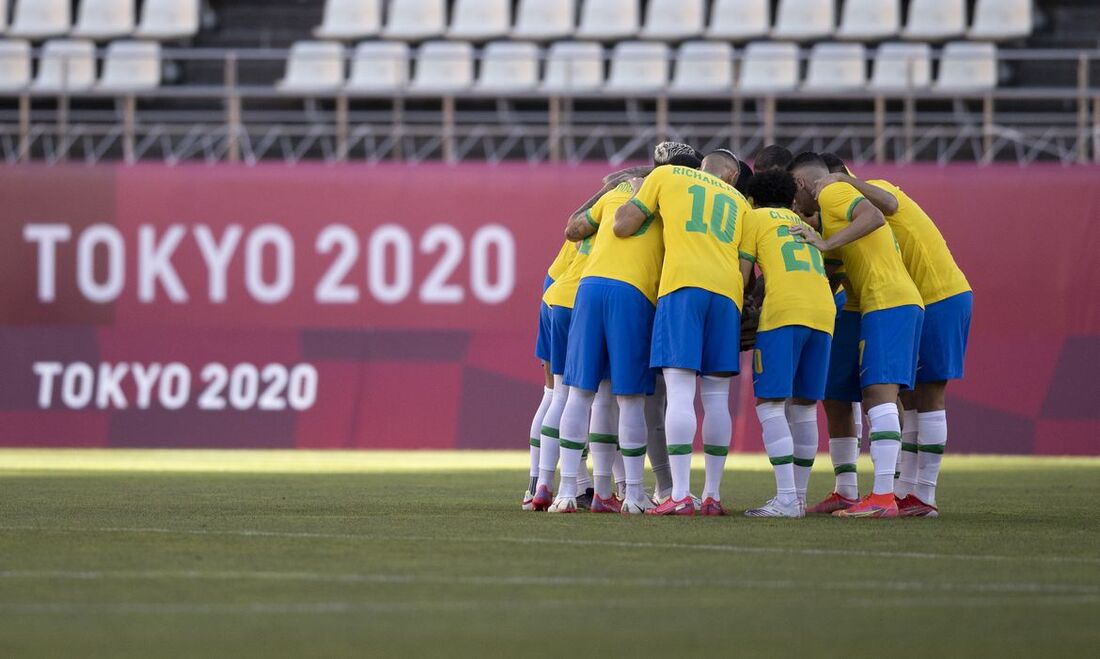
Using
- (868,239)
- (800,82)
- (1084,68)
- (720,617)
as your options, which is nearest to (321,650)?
(720,617)

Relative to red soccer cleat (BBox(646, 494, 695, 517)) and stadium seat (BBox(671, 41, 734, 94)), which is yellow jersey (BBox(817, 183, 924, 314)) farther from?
stadium seat (BBox(671, 41, 734, 94))

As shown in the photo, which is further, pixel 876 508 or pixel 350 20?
pixel 350 20

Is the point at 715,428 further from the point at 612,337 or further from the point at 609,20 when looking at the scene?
the point at 609,20

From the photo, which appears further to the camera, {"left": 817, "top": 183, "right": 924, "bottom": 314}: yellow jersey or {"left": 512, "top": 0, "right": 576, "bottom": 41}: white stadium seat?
{"left": 512, "top": 0, "right": 576, "bottom": 41}: white stadium seat

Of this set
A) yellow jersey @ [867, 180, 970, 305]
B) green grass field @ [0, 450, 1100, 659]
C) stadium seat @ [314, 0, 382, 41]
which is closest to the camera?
green grass field @ [0, 450, 1100, 659]

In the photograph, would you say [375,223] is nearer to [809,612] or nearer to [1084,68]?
[1084,68]

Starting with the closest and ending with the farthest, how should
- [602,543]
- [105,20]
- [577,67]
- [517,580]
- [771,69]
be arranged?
[517,580], [602,543], [771,69], [577,67], [105,20]

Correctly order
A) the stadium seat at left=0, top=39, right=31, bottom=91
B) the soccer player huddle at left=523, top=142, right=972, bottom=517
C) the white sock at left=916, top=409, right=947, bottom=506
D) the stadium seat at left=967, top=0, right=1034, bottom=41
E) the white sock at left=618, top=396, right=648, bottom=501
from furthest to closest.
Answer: the stadium seat at left=967, top=0, right=1034, bottom=41, the stadium seat at left=0, top=39, right=31, bottom=91, the white sock at left=916, top=409, right=947, bottom=506, the white sock at left=618, top=396, right=648, bottom=501, the soccer player huddle at left=523, top=142, right=972, bottom=517

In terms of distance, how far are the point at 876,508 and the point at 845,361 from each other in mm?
856

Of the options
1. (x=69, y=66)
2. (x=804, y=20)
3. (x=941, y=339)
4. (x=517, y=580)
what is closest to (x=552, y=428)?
(x=941, y=339)

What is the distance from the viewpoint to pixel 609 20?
20000 mm

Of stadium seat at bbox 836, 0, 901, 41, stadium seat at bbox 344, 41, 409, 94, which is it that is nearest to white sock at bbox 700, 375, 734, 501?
stadium seat at bbox 344, 41, 409, 94

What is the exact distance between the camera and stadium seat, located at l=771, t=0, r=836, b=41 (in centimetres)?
1962

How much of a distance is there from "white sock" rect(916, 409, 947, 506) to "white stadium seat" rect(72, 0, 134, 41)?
14.0 m
